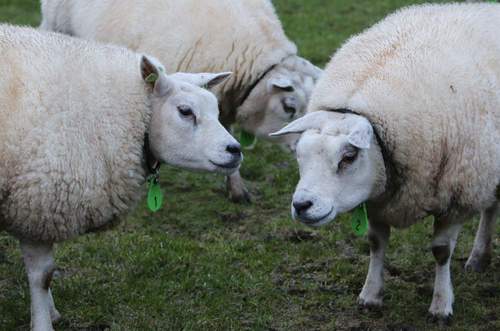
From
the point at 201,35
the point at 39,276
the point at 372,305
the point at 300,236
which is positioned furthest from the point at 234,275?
the point at 201,35

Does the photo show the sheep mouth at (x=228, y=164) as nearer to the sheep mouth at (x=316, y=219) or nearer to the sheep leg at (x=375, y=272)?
the sheep mouth at (x=316, y=219)

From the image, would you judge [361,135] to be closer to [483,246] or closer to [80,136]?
[80,136]

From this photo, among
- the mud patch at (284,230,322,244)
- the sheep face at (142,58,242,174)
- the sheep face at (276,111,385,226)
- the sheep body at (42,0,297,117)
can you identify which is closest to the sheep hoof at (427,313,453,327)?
the sheep face at (276,111,385,226)

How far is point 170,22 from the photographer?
605 centimetres

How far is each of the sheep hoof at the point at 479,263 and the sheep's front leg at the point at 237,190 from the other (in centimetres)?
182

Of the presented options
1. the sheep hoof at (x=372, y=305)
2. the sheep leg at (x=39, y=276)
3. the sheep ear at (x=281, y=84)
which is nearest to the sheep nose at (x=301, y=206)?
the sheep hoof at (x=372, y=305)

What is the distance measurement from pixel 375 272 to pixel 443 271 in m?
0.38

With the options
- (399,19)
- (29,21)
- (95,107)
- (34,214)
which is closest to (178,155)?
(95,107)

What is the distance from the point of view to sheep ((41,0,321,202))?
6035mm

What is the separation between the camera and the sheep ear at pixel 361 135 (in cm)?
407

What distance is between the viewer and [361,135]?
4102 mm

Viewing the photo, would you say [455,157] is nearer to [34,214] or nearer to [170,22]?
[34,214]

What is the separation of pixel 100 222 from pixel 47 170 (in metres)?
0.42

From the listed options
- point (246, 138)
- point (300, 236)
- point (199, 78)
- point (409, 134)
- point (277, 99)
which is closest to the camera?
point (409, 134)
